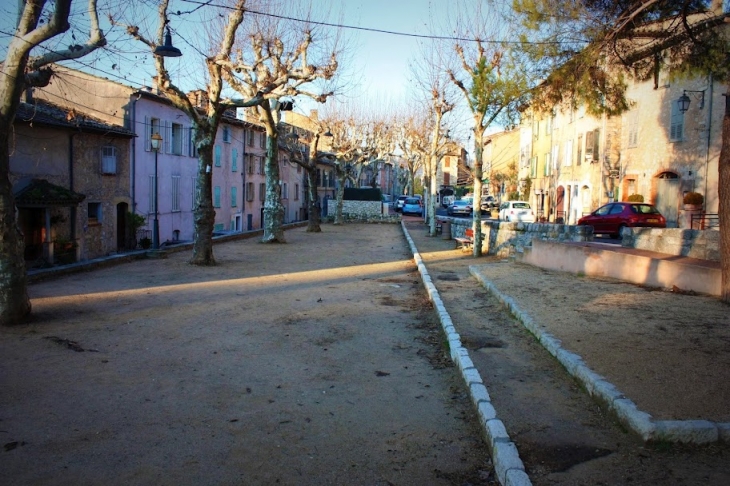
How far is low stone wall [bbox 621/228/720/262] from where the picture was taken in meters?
11.7

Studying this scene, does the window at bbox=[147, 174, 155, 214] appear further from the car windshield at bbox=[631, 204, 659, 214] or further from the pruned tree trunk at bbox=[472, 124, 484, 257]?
the car windshield at bbox=[631, 204, 659, 214]

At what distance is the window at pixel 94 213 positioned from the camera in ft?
78.9

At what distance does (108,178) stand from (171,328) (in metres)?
18.6

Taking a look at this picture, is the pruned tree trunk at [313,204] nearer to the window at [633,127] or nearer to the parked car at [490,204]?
the window at [633,127]

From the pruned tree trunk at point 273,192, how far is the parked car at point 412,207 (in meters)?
35.4

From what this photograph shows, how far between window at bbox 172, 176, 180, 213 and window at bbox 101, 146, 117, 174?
5976mm

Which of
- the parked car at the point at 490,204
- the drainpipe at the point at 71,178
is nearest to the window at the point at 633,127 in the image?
the parked car at the point at 490,204

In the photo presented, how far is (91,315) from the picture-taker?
946 centimetres

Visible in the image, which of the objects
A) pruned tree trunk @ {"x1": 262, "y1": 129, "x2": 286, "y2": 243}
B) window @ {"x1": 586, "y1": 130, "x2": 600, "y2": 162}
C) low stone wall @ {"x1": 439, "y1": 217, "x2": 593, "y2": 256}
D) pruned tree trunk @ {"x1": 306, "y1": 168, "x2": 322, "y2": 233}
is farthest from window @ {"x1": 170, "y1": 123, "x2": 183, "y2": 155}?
window @ {"x1": 586, "y1": 130, "x2": 600, "y2": 162}

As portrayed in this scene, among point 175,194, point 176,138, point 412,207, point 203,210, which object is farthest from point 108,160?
point 412,207

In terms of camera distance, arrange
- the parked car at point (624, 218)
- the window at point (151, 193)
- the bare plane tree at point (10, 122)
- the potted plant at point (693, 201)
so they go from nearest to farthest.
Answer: the bare plane tree at point (10, 122) → the potted plant at point (693, 201) → the parked car at point (624, 218) → the window at point (151, 193)

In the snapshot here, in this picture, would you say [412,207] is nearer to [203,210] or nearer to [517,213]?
[517,213]

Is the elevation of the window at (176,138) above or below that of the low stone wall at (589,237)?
above

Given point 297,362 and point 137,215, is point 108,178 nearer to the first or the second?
point 137,215
